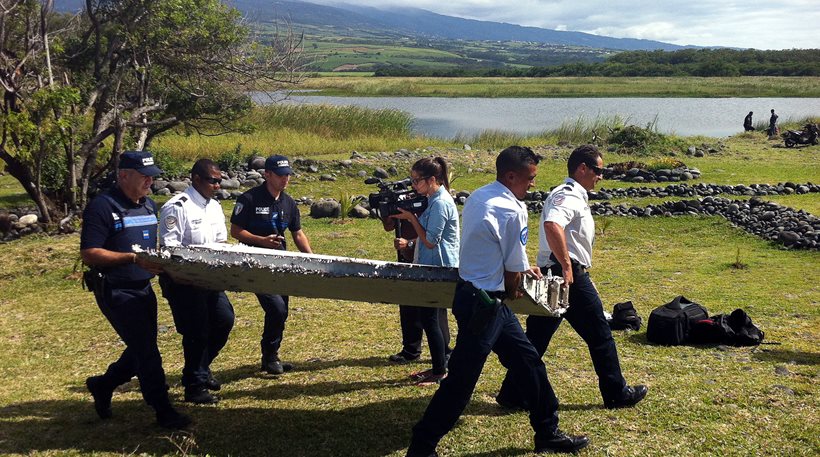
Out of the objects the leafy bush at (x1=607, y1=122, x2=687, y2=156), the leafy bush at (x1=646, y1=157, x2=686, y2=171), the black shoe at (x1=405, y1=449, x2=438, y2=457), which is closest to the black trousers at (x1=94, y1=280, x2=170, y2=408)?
the black shoe at (x1=405, y1=449, x2=438, y2=457)

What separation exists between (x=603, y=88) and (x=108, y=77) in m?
69.7

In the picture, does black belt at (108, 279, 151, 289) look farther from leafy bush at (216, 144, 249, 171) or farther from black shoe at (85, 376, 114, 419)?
leafy bush at (216, 144, 249, 171)

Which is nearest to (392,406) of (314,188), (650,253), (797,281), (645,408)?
(645,408)

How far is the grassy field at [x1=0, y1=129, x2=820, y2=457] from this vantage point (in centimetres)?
520

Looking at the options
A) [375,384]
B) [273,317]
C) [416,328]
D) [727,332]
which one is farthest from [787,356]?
[273,317]

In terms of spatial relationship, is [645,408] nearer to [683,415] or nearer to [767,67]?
[683,415]

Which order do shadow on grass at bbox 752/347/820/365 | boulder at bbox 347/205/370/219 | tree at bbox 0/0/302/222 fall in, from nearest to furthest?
shadow on grass at bbox 752/347/820/365
tree at bbox 0/0/302/222
boulder at bbox 347/205/370/219

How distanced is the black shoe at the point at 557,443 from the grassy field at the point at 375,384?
4.2 inches

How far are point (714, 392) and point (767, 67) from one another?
Answer: 100.0 m

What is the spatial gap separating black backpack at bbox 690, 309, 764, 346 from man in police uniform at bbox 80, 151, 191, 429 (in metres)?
5.27

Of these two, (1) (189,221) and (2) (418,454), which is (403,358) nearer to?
(2) (418,454)

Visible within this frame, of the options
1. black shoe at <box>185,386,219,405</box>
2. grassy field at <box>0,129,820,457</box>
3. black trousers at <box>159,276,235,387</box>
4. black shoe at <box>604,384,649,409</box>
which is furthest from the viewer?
black shoe at <box>185,386,219,405</box>

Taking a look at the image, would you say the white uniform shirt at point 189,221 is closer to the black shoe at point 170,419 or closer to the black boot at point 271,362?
the black shoe at point 170,419

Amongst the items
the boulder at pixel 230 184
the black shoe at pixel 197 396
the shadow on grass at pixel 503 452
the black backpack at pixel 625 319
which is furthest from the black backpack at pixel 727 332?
the boulder at pixel 230 184
